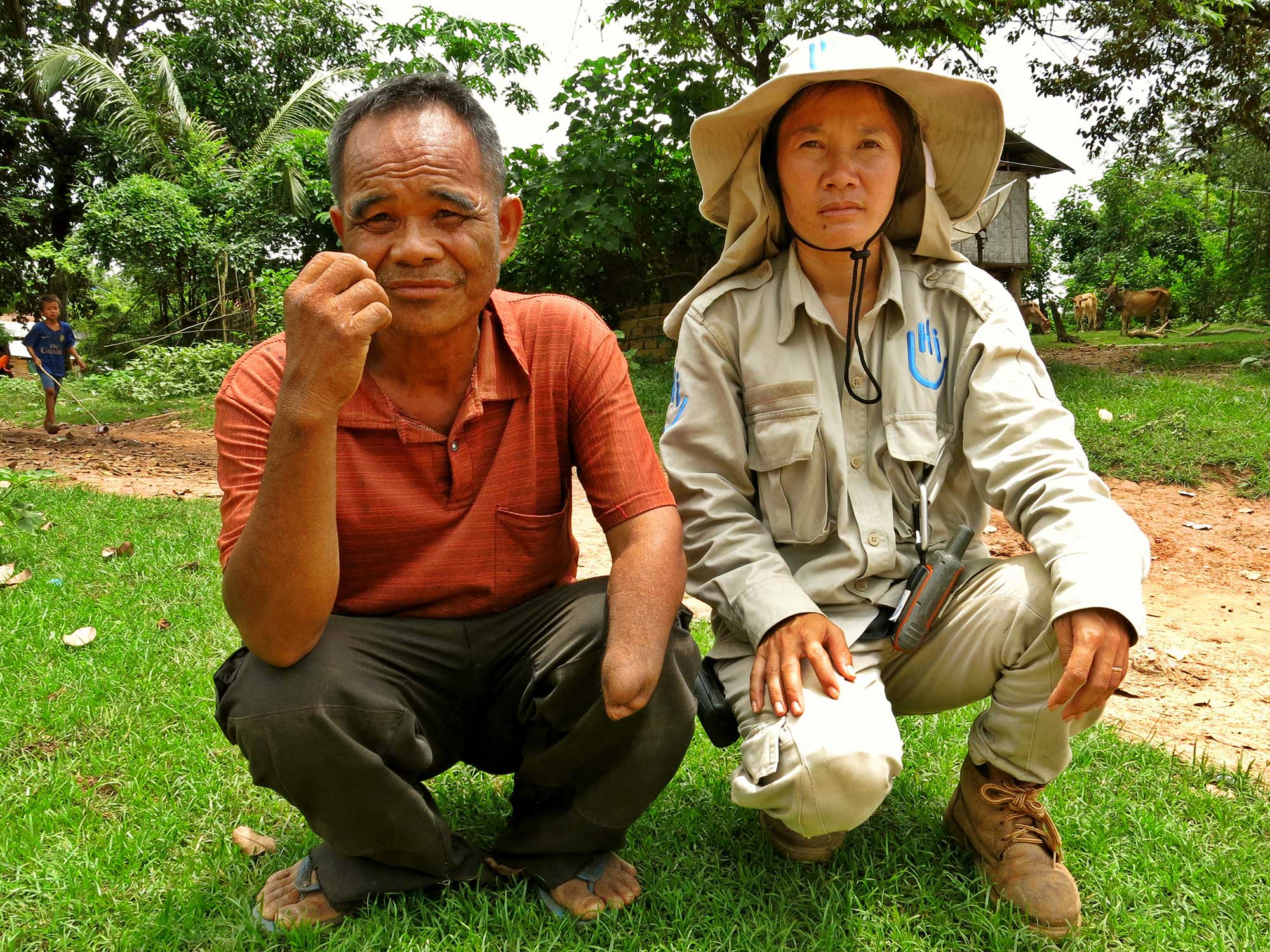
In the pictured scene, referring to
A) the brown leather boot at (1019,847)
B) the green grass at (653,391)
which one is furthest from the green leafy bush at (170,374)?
the brown leather boot at (1019,847)

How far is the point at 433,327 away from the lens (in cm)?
201

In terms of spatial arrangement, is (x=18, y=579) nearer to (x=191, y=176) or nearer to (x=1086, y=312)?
(x=191, y=176)

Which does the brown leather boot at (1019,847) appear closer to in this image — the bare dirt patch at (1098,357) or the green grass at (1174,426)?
the green grass at (1174,426)

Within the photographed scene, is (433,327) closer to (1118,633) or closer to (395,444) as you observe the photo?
(395,444)

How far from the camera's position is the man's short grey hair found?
6.53 ft

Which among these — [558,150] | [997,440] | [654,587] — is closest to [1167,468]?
[997,440]

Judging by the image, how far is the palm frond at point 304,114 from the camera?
57.1 feet

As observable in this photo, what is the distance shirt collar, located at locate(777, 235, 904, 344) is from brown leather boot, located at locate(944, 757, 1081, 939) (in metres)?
1.06

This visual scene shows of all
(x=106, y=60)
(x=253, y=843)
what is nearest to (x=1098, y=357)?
(x=253, y=843)

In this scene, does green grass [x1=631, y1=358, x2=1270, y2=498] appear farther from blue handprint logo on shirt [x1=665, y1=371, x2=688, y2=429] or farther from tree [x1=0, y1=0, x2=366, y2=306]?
tree [x1=0, y1=0, x2=366, y2=306]

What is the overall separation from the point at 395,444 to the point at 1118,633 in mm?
1486

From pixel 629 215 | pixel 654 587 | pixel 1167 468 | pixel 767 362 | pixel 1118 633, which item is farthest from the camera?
pixel 629 215

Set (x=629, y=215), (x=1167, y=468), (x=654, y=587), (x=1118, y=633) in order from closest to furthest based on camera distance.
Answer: (x=1118, y=633)
(x=654, y=587)
(x=1167, y=468)
(x=629, y=215)

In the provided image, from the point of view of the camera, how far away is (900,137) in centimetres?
231
